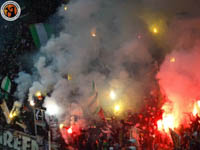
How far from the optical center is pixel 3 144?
12.4 m

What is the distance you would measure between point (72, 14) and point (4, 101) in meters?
6.55

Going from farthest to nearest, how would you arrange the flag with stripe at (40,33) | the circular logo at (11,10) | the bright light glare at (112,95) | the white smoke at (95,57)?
1. the flag with stripe at (40,33)
2. the circular logo at (11,10)
3. the bright light glare at (112,95)
4. the white smoke at (95,57)

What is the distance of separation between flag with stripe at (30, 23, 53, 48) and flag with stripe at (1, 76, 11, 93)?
2663 mm

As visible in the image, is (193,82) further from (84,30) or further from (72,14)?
(72,14)

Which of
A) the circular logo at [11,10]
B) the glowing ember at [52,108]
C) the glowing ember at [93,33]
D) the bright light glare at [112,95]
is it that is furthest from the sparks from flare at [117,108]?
the circular logo at [11,10]

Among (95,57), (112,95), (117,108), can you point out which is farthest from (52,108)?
(95,57)

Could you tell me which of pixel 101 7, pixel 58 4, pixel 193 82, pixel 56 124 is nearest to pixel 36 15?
pixel 58 4

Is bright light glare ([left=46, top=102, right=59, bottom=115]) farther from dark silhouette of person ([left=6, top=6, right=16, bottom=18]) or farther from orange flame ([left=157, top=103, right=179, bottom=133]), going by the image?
dark silhouette of person ([left=6, top=6, right=16, bottom=18])

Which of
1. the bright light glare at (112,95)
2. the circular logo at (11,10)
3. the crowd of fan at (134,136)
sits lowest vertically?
the crowd of fan at (134,136)

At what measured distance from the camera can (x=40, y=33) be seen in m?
13.7

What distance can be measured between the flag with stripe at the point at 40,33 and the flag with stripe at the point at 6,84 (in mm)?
2663

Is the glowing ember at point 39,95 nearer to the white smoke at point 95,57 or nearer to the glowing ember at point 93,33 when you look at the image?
the white smoke at point 95,57

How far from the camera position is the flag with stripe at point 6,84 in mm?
12997

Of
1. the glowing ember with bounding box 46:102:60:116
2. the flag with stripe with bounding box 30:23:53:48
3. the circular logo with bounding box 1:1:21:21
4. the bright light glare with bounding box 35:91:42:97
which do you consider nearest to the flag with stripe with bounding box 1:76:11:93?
the bright light glare with bounding box 35:91:42:97
